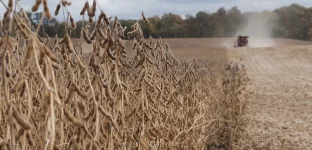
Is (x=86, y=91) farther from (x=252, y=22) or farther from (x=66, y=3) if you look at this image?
(x=252, y=22)

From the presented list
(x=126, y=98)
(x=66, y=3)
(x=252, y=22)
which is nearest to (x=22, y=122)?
(x=66, y=3)

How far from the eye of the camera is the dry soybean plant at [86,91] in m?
1.00

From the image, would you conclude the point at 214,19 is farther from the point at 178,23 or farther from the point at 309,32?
the point at 309,32

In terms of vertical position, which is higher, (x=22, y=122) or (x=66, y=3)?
(x=66, y=3)

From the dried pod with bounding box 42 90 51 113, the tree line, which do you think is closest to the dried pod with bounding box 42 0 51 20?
the dried pod with bounding box 42 90 51 113

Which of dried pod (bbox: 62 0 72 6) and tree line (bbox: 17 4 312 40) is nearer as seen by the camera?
dried pod (bbox: 62 0 72 6)

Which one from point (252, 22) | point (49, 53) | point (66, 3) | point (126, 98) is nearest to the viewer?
point (49, 53)

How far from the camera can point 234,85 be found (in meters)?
7.22

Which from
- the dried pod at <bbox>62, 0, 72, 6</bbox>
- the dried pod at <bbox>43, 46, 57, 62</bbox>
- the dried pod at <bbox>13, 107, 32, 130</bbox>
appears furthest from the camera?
the dried pod at <bbox>62, 0, 72, 6</bbox>

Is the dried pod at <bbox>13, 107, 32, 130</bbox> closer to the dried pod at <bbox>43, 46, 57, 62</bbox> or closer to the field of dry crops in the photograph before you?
the field of dry crops

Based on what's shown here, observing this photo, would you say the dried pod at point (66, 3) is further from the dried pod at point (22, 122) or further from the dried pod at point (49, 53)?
the dried pod at point (22, 122)

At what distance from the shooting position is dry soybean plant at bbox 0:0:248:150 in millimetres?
1001

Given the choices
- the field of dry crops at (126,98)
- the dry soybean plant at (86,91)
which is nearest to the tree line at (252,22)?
the field of dry crops at (126,98)

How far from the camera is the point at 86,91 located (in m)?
1.76
